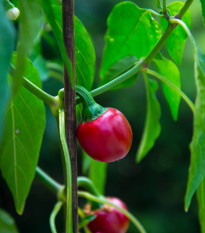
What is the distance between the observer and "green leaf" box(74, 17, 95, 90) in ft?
1.43

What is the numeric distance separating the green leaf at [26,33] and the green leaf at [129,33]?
24 cm

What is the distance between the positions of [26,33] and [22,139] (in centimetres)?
21

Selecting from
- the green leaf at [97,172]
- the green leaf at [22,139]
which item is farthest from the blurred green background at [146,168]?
the green leaf at [22,139]

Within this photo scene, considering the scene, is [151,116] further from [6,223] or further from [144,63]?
[6,223]

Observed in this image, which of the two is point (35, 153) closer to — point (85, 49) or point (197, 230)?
point (85, 49)

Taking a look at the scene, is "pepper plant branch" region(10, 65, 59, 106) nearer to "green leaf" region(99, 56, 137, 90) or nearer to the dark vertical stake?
the dark vertical stake

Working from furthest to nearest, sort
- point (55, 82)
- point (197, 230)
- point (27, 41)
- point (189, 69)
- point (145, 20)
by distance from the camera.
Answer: point (197, 230), point (189, 69), point (55, 82), point (145, 20), point (27, 41)

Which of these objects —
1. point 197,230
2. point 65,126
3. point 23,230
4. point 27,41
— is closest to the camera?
point 27,41

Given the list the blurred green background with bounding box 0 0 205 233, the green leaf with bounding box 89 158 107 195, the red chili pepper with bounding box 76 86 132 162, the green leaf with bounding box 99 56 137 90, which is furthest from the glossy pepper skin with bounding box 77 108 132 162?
the blurred green background with bounding box 0 0 205 233

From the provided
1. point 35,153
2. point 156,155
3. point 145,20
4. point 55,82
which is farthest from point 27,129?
point 156,155

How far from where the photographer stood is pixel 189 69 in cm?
223

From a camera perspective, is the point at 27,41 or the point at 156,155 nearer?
the point at 27,41

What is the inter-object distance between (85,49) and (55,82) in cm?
55

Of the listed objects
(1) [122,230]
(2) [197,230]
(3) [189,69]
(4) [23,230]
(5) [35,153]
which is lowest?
(2) [197,230]
